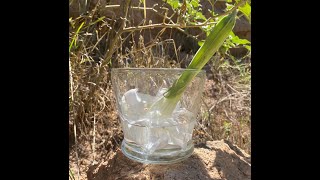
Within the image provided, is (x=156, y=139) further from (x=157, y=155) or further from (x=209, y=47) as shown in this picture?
(x=209, y=47)

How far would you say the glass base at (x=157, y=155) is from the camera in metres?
0.66

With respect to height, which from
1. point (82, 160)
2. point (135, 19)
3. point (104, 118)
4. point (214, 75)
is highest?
point (135, 19)

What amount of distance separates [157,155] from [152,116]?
0.08 meters

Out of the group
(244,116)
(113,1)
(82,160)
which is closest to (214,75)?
(244,116)

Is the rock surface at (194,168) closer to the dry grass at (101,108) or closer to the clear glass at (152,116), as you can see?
the clear glass at (152,116)

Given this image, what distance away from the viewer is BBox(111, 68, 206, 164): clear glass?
66cm

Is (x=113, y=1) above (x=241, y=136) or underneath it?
above

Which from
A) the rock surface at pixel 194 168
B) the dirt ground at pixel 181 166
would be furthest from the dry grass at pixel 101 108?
the rock surface at pixel 194 168

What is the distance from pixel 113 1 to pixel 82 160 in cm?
71

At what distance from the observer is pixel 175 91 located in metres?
0.65

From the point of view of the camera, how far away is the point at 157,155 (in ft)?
2.18

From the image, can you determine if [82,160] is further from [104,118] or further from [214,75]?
[214,75]

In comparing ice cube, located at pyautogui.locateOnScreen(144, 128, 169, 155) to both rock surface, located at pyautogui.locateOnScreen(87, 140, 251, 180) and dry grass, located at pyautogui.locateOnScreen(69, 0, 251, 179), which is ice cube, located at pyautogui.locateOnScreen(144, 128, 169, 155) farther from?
dry grass, located at pyautogui.locateOnScreen(69, 0, 251, 179)

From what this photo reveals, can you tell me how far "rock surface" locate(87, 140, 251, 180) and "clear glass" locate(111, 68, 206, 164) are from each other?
0.08 ft
